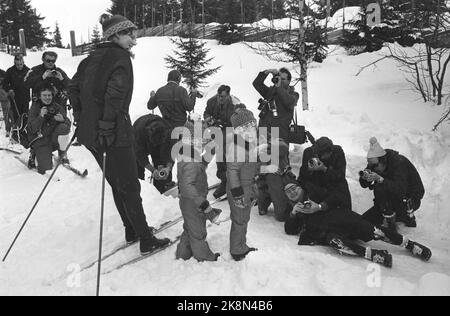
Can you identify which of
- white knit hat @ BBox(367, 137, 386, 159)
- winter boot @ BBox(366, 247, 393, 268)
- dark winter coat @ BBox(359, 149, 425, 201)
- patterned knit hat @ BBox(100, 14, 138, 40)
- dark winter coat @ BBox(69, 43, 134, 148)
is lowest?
winter boot @ BBox(366, 247, 393, 268)

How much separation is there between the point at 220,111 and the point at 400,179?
2.98 m

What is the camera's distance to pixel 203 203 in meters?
3.62

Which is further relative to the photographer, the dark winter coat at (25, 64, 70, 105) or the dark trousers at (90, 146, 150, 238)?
the dark winter coat at (25, 64, 70, 105)

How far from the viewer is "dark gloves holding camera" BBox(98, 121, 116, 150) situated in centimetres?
357

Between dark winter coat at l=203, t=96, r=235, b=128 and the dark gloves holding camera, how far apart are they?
119 inches

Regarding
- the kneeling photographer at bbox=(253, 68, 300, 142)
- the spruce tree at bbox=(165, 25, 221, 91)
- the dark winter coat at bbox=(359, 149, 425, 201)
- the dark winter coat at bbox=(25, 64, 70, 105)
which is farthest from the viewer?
the spruce tree at bbox=(165, 25, 221, 91)

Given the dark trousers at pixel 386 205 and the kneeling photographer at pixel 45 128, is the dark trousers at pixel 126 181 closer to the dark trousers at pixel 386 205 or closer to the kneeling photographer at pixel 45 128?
the dark trousers at pixel 386 205

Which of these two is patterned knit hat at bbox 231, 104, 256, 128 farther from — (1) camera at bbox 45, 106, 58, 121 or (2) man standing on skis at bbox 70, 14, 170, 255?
(1) camera at bbox 45, 106, 58, 121

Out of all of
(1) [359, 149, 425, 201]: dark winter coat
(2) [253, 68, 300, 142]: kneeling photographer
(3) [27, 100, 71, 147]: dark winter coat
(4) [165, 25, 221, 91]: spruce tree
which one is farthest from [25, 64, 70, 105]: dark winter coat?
(4) [165, 25, 221, 91]: spruce tree

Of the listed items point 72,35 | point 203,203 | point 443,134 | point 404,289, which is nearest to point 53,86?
point 203,203

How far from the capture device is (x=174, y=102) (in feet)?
21.0

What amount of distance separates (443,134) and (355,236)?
396 centimetres

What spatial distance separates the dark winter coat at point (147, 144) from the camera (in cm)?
610

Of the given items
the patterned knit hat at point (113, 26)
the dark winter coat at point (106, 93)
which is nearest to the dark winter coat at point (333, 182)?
the dark winter coat at point (106, 93)
